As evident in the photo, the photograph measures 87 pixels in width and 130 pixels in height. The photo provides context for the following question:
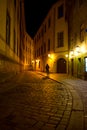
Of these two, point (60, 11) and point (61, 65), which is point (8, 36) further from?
point (60, 11)

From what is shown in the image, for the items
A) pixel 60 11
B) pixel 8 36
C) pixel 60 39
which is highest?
pixel 60 11

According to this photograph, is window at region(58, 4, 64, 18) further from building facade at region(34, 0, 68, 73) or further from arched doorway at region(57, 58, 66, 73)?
arched doorway at region(57, 58, 66, 73)

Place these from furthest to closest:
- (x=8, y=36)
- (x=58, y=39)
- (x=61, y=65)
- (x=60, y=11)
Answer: (x=58, y=39) → (x=60, y=11) → (x=61, y=65) → (x=8, y=36)

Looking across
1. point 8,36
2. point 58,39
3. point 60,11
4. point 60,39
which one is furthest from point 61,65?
point 8,36

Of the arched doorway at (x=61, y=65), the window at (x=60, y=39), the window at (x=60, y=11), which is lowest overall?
the arched doorway at (x=61, y=65)

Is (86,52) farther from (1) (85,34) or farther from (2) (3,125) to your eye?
(2) (3,125)

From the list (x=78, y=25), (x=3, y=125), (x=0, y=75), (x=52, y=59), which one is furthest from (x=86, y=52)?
(x=52, y=59)

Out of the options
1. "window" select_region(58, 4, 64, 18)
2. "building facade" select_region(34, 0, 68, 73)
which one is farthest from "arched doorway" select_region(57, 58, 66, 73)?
"window" select_region(58, 4, 64, 18)

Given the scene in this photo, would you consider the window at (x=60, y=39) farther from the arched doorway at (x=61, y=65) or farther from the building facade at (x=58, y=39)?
the arched doorway at (x=61, y=65)

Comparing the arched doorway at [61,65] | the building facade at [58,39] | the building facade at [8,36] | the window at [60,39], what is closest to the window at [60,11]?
the building facade at [58,39]

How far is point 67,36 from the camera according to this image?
27.1 m

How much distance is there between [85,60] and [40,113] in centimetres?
1231

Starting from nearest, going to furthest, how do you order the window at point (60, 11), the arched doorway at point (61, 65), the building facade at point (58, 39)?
the building facade at point (58, 39)
the arched doorway at point (61, 65)
the window at point (60, 11)

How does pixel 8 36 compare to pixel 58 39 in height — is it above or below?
below
